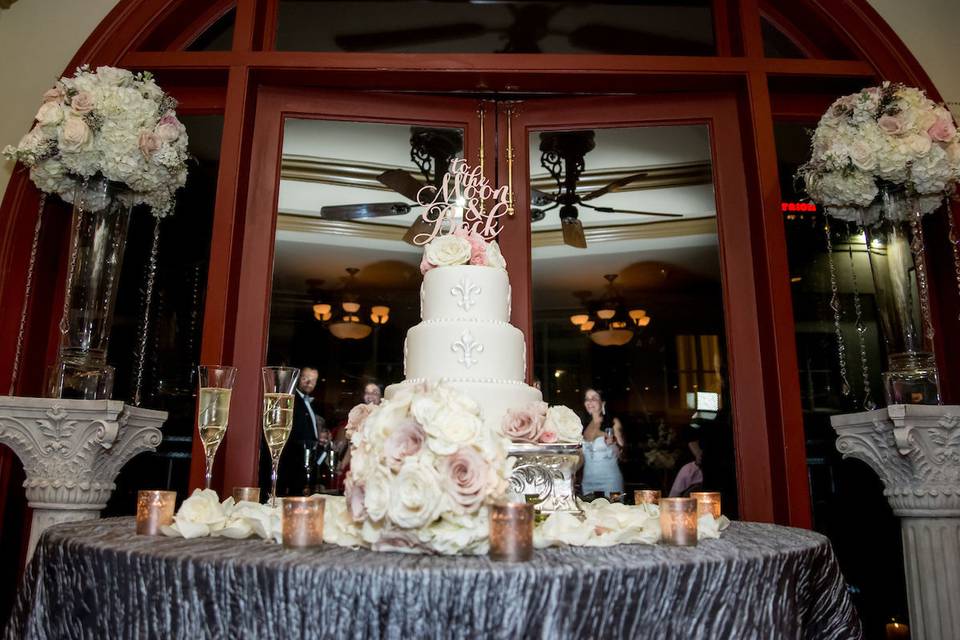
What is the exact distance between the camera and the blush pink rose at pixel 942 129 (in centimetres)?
220

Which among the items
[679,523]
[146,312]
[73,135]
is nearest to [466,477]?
[679,523]

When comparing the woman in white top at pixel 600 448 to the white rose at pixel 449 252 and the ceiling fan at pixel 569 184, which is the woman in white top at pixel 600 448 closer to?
the ceiling fan at pixel 569 184

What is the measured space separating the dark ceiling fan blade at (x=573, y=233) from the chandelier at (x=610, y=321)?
22 cm

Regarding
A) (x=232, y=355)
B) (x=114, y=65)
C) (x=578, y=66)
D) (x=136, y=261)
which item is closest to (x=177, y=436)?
(x=232, y=355)

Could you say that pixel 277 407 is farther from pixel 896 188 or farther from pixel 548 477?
pixel 896 188

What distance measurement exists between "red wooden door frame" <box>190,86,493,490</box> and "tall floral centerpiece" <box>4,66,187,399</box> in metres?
0.31

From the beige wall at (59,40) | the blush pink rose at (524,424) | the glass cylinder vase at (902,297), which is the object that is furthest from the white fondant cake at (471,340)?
the beige wall at (59,40)

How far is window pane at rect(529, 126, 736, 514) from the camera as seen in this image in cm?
255

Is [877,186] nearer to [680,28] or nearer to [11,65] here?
[680,28]

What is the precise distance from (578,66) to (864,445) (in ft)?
5.46

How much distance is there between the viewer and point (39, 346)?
2564 mm

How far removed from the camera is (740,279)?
2621 mm

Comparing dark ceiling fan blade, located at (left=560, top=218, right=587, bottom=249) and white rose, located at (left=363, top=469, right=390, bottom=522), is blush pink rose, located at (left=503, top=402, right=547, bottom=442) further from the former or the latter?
dark ceiling fan blade, located at (left=560, top=218, right=587, bottom=249)

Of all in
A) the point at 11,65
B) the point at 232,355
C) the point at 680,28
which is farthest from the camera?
the point at 680,28
